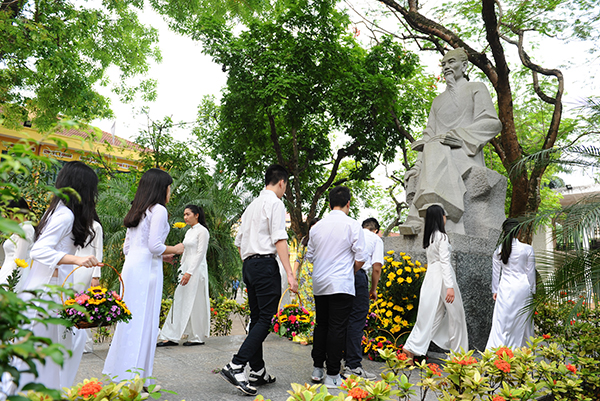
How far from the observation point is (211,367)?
5.19 metres

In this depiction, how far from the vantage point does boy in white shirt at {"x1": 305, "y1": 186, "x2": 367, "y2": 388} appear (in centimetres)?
445

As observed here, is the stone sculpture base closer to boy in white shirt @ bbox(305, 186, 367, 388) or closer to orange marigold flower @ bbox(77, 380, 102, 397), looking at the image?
boy in white shirt @ bbox(305, 186, 367, 388)

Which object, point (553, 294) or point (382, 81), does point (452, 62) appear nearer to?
point (553, 294)

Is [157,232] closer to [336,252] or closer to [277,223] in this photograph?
[277,223]

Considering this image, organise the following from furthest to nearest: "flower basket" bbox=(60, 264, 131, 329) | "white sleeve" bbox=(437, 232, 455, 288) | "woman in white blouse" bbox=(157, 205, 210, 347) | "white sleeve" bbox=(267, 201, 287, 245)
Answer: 1. "woman in white blouse" bbox=(157, 205, 210, 347)
2. "white sleeve" bbox=(437, 232, 455, 288)
3. "white sleeve" bbox=(267, 201, 287, 245)
4. "flower basket" bbox=(60, 264, 131, 329)

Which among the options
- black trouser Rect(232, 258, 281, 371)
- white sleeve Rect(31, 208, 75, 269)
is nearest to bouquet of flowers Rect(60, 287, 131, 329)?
white sleeve Rect(31, 208, 75, 269)

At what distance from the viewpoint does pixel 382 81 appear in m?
14.2

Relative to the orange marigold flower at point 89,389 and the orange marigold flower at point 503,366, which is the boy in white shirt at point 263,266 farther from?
the orange marigold flower at point 89,389

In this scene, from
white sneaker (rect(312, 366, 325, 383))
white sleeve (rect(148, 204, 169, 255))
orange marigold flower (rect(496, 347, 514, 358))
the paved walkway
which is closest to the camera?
orange marigold flower (rect(496, 347, 514, 358))

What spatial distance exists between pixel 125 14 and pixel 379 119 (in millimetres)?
7905

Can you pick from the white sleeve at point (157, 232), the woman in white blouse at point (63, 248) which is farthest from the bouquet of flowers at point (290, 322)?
the woman in white blouse at point (63, 248)

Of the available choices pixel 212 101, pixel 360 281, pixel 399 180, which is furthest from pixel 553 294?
pixel 212 101

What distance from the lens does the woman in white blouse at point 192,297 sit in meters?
6.79

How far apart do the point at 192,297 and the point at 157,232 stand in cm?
324
